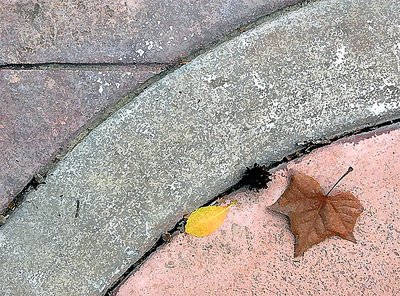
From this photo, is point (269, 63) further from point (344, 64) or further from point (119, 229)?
point (119, 229)

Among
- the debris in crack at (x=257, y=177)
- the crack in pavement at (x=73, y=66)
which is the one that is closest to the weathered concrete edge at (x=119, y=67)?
the crack in pavement at (x=73, y=66)

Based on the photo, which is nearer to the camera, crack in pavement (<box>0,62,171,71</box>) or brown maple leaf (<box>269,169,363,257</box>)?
brown maple leaf (<box>269,169,363,257</box>)

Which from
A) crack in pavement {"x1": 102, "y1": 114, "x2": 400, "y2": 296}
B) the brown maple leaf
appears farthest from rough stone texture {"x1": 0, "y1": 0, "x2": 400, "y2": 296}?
the brown maple leaf

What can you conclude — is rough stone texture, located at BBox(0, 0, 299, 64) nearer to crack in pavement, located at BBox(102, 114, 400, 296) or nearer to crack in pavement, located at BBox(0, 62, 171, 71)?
crack in pavement, located at BBox(0, 62, 171, 71)

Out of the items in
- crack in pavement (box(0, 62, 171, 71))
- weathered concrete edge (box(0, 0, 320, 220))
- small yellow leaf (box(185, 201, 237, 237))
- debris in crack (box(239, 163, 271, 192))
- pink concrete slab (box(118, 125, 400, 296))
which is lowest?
pink concrete slab (box(118, 125, 400, 296))

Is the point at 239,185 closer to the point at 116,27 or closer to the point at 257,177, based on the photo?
→ the point at 257,177
